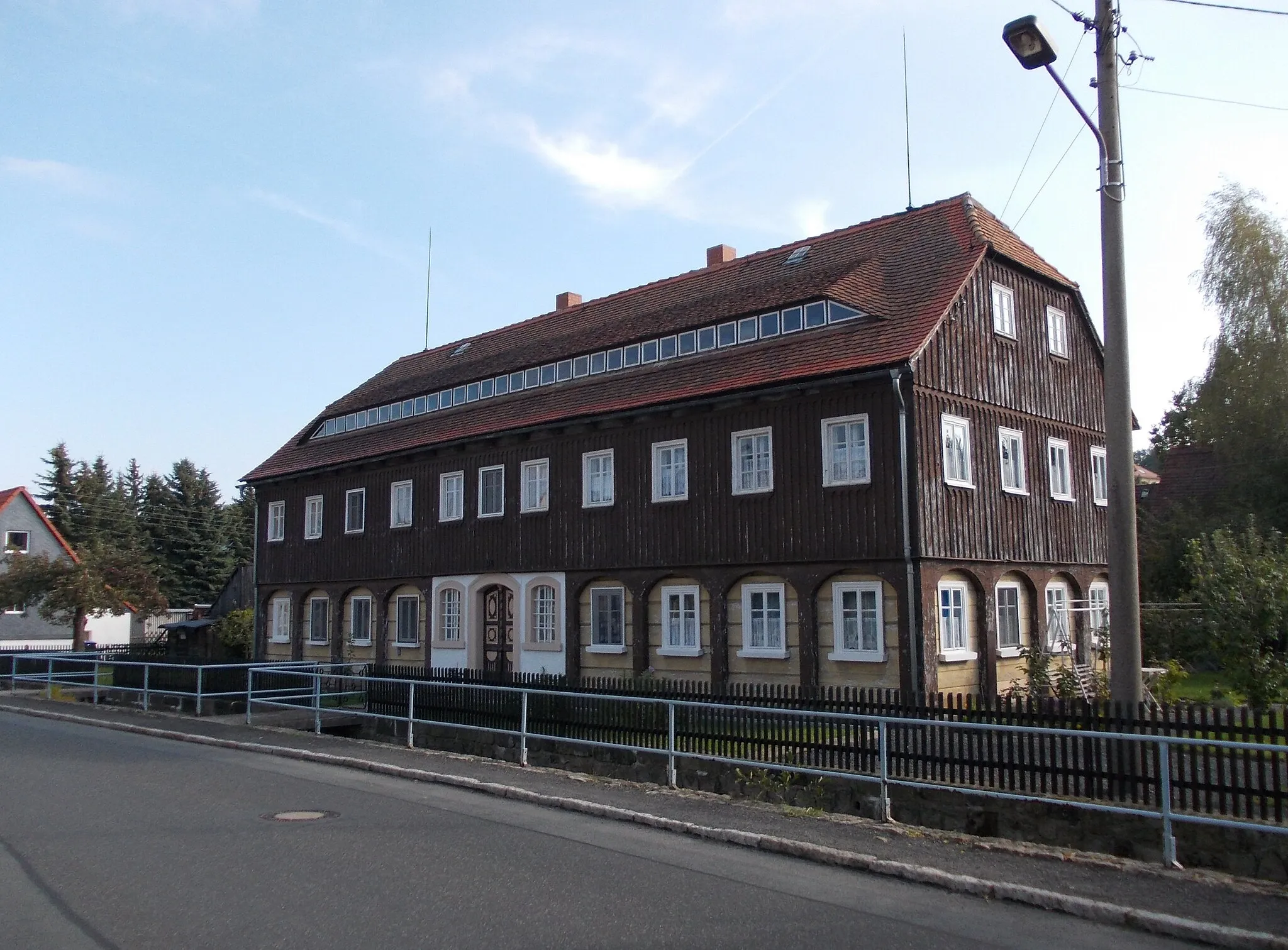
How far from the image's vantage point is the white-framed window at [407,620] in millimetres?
28531

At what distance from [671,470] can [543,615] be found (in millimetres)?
5415

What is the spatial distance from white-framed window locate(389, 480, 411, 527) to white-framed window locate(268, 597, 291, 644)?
21.6ft

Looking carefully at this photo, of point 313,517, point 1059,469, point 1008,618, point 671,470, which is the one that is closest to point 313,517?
point 313,517

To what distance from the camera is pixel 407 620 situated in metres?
28.9

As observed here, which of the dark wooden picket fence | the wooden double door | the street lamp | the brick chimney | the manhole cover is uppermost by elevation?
the brick chimney

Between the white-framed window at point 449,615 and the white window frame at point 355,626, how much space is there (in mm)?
3375

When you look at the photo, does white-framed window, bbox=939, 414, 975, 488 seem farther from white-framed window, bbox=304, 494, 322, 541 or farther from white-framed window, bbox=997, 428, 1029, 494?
white-framed window, bbox=304, 494, 322, 541

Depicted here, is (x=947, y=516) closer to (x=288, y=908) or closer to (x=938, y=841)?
(x=938, y=841)

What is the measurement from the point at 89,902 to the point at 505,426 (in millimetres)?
19068

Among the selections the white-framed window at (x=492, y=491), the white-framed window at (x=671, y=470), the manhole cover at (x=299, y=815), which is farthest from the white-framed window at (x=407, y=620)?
the manhole cover at (x=299, y=815)

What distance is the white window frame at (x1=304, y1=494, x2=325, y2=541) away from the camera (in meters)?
32.4

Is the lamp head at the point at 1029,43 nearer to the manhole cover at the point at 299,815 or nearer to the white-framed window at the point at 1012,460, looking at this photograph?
the manhole cover at the point at 299,815

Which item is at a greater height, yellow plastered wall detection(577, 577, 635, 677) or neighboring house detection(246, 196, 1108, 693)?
neighboring house detection(246, 196, 1108, 693)

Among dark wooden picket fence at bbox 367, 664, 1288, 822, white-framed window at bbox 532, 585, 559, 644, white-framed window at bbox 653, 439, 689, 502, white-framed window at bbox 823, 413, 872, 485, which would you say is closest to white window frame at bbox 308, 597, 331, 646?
white-framed window at bbox 532, 585, 559, 644
